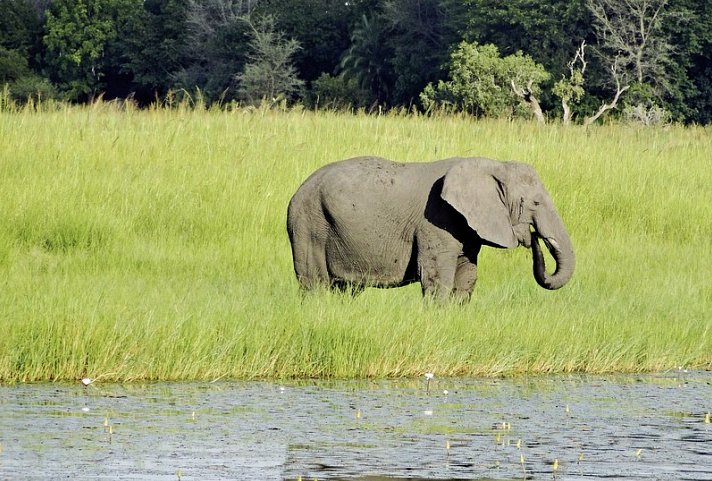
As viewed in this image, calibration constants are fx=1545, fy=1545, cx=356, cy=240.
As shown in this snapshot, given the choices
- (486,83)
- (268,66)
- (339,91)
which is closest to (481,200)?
(486,83)

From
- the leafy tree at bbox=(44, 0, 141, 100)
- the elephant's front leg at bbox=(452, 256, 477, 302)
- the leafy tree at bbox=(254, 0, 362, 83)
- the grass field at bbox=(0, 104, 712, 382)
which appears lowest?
the leafy tree at bbox=(44, 0, 141, 100)

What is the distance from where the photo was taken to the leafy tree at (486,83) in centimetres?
2802

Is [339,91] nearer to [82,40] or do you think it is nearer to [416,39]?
[416,39]

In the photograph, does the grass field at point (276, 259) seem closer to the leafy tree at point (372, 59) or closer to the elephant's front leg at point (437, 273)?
the elephant's front leg at point (437, 273)

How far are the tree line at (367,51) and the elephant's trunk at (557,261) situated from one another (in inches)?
791

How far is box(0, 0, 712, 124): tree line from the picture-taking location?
42.8 metres

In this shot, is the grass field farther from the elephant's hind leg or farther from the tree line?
the tree line

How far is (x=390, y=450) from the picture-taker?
6648mm

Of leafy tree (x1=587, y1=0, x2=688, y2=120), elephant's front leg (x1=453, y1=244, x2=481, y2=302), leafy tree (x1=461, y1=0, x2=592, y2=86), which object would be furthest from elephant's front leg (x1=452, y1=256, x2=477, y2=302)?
leafy tree (x1=461, y1=0, x2=592, y2=86)

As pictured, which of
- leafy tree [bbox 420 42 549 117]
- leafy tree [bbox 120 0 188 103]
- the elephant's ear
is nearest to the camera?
the elephant's ear

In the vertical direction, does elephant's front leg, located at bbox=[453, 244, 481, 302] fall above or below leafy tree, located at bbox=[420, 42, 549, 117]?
above

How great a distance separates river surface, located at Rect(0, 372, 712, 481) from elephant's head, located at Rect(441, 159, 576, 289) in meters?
1.31

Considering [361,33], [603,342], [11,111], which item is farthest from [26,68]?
[603,342]

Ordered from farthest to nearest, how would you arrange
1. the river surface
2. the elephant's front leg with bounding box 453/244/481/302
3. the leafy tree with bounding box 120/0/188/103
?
the leafy tree with bounding box 120/0/188/103 → the elephant's front leg with bounding box 453/244/481/302 → the river surface
